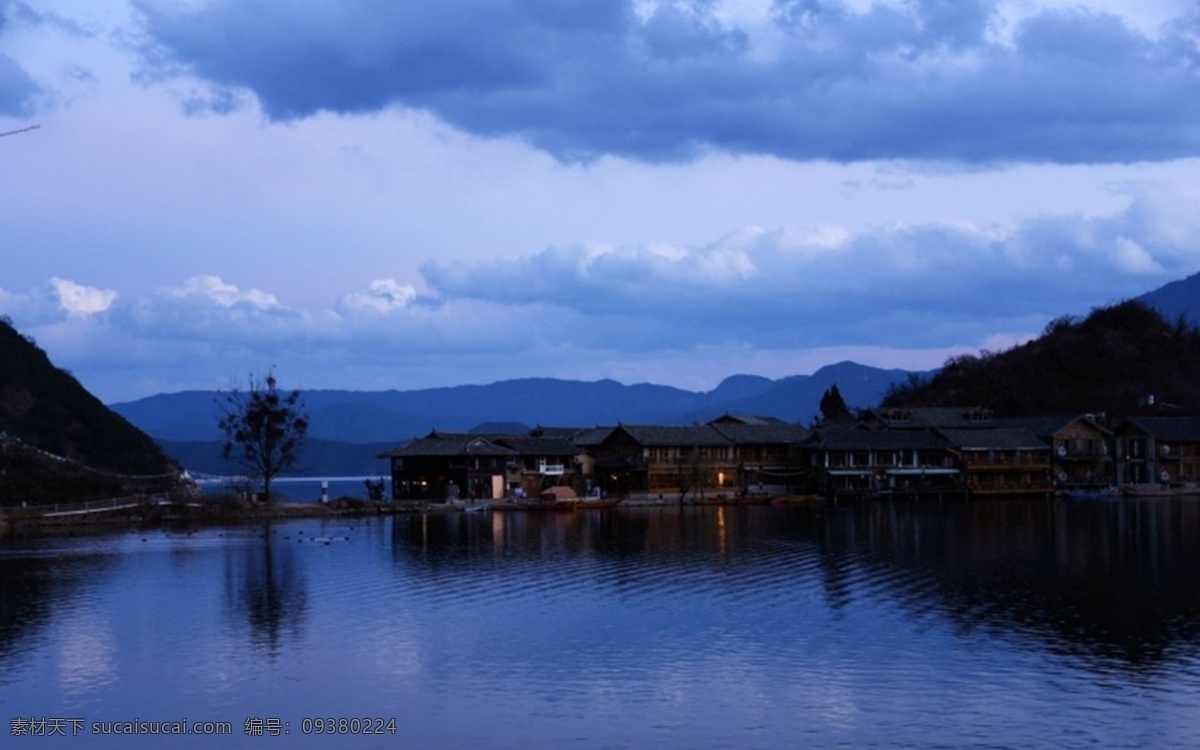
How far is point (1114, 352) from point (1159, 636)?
128m

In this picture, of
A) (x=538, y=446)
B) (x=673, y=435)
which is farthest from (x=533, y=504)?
(x=673, y=435)

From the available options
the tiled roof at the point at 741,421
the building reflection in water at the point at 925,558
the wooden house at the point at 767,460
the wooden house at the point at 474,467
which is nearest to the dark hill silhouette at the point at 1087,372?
the tiled roof at the point at 741,421

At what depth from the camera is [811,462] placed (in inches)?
4550

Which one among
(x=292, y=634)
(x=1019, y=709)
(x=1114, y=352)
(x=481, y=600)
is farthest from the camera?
(x=1114, y=352)

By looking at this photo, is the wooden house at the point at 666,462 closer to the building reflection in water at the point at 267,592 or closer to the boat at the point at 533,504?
the boat at the point at 533,504

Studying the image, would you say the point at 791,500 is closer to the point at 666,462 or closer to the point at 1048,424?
the point at 666,462

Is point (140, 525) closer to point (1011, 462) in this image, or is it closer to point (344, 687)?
point (344, 687)

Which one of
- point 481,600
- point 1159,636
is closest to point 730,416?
point 481,600

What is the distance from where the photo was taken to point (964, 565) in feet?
174

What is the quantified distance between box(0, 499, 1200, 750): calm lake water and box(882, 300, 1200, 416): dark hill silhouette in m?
83.3

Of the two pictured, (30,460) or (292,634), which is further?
(30,460)

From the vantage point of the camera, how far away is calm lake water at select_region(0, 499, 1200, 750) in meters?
25.5

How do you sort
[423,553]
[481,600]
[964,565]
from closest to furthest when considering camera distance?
[481,600] < [964,565] < [423,553]

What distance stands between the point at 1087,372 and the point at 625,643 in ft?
426
